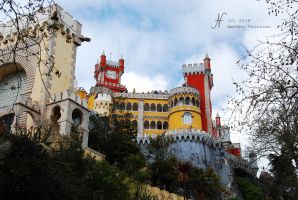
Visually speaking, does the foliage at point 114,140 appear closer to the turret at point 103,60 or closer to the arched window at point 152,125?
the arched window at point 152,125

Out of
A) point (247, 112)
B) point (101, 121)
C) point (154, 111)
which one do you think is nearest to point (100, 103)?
point (154, 111)

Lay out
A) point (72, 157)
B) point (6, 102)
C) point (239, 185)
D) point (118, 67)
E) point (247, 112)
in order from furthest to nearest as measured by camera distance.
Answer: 1. point (118, 67)
2. point (239, 185)
3. point (6, 102)
4. point (72, 157)
5. point (247, 112)

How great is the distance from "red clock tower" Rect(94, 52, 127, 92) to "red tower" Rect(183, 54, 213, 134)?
31.8ft

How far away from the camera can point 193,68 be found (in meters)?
56.6

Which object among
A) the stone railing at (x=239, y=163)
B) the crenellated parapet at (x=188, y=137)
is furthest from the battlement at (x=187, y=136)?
the stone railing at (x=239, y=163)

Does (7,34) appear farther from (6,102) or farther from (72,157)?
(72,157)

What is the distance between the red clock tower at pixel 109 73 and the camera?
6012 centimetres

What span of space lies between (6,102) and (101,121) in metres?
7.94

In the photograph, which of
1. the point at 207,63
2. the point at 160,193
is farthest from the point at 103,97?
the point at 160,193

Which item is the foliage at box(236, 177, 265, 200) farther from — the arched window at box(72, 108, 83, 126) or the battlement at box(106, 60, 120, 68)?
the battlement at box(106, 60, 120, 68)

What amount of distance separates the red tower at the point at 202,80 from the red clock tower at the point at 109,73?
9699mm

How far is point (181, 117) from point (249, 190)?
39.1 ft

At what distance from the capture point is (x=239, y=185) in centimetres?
4259

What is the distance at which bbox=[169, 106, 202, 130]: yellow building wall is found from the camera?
1912 inches
